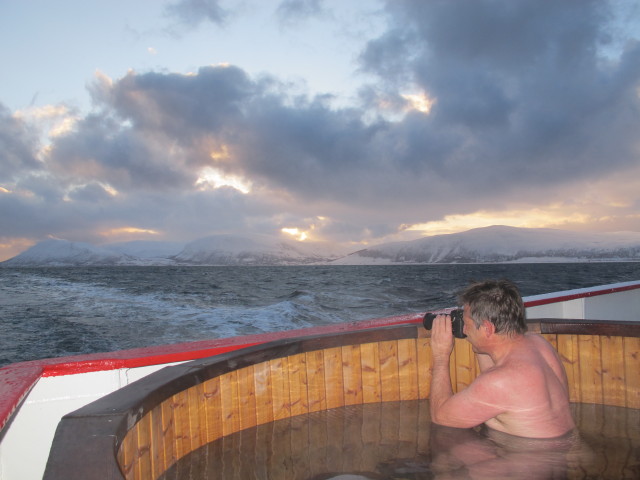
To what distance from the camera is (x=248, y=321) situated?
58.7ft

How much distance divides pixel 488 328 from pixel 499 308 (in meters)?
0.12

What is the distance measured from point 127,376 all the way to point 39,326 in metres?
18.1

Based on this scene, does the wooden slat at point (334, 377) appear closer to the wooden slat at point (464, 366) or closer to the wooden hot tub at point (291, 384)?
the wooden hot tub at point (291, 384)

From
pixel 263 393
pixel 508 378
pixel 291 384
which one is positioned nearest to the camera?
pixel 508 378

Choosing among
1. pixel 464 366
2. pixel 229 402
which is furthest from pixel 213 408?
pixel 464 366

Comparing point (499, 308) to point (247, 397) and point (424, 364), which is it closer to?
point (424, 364)

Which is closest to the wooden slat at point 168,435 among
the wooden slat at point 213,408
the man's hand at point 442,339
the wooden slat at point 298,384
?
the wooden slat at point 213,408

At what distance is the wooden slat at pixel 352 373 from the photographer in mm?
3158

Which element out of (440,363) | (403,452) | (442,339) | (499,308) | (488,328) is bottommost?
(403,452)

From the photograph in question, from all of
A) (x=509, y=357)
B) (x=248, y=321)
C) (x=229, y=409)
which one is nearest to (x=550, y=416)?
(x=509, y=357)

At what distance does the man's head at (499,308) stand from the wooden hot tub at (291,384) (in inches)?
33.9

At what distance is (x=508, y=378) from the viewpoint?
233 centimetres

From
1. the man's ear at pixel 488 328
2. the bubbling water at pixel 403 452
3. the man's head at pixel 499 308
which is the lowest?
the bubbling water at pixel 403 452

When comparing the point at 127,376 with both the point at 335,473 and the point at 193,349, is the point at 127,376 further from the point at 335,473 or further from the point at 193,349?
the point at 335,473
